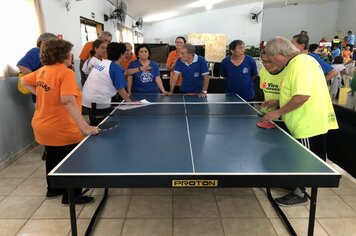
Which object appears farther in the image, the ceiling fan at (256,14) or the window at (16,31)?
the ceiling fan at (256,14)

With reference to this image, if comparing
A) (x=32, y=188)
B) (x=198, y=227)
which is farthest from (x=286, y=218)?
(x=32, y=188)

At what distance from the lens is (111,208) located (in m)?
2.56

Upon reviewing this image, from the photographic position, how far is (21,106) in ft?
12.4

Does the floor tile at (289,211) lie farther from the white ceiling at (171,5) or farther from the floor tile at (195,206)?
the white ceiling at (171,5)

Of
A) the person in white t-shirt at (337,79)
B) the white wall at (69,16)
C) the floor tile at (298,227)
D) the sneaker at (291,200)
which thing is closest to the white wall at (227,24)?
the person in white t-shirt at (337,79)

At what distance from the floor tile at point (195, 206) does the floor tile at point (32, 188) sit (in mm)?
1308

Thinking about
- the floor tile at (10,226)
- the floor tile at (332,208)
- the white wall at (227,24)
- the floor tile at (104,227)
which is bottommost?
the floor tile at (332,208)

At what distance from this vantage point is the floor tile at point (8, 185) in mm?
2846

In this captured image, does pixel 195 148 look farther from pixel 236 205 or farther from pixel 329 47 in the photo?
pixel 329 47

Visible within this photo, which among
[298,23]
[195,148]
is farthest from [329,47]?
[195,148]

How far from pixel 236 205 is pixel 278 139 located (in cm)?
91

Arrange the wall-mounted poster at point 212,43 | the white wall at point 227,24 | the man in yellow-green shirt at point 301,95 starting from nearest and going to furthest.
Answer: the man in yellow-green shirt at point 301,95, the wall-mounted poster at point 212,43, the white wall at point 227,24

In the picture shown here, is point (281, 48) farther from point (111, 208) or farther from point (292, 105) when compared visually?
point (111, 208)

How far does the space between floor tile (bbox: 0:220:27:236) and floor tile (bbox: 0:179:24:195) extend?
569mm
